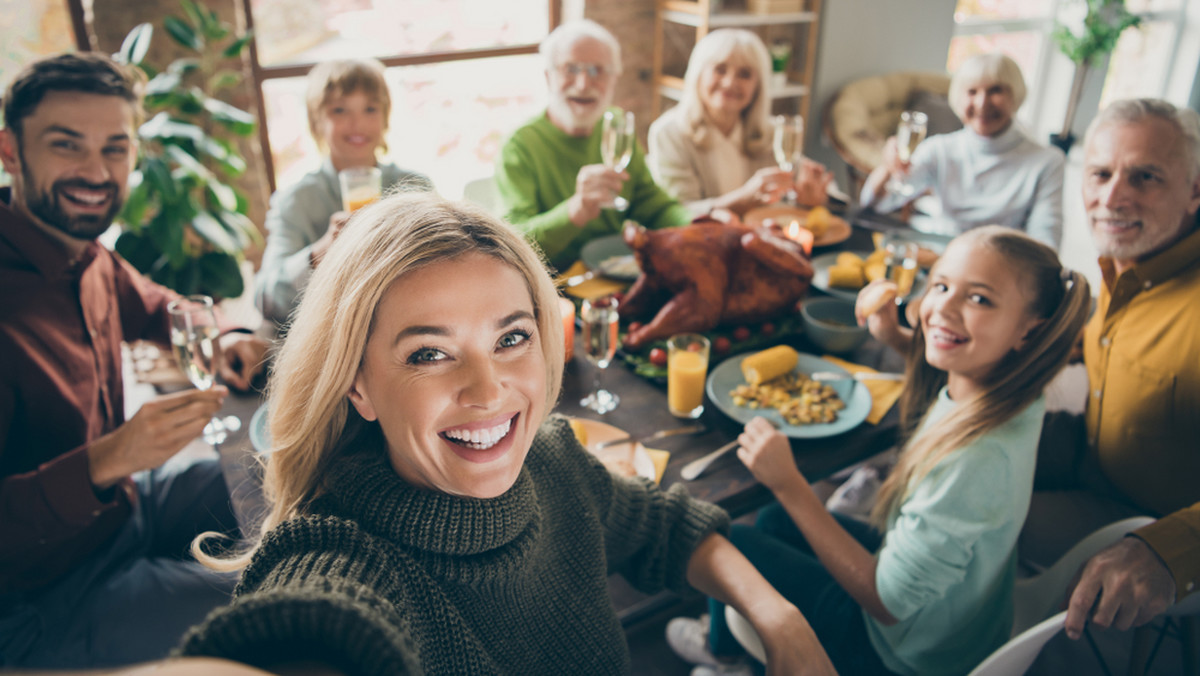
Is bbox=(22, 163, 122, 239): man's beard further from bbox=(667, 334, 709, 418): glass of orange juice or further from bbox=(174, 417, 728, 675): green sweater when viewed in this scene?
bbox=(667, 334, 709, 418): glass of orange juice

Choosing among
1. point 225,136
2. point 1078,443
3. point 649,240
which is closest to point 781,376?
point 649,240

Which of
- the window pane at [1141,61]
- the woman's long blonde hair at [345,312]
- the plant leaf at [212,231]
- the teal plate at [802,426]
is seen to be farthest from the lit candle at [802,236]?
the window pane at [1141,61]

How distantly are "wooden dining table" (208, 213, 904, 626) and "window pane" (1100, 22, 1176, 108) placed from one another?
639 cm

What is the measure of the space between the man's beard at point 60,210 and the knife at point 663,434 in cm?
118

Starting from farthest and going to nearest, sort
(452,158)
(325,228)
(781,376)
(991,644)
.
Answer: (452,158), (325,228), (781,376), (991,644)

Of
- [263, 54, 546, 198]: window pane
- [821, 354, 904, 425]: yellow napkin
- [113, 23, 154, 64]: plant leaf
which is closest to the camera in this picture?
[821, 354, 904, 425]: yellow napkin

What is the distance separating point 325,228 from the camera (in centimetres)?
228

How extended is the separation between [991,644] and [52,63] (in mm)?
2194

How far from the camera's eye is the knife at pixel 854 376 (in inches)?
63.8

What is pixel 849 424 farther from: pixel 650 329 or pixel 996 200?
pixel 996 200

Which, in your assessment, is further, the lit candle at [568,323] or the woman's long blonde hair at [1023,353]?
the lit candle at [568,323]

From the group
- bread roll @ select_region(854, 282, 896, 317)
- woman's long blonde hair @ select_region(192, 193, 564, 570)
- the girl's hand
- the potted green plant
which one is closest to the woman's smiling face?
woman's long blonde hair @ select_region(192, 193, 564, 570)

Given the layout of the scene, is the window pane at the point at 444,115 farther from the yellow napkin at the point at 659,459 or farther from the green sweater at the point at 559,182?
the yellow napkin at the point at 659,459

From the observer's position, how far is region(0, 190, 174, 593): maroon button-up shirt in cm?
129
